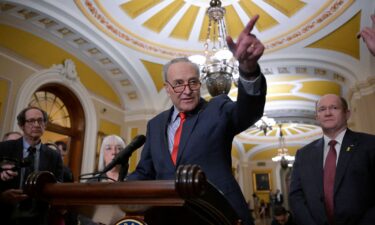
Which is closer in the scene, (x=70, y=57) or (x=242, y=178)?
(x=70, y=57)

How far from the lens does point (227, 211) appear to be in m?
0.72

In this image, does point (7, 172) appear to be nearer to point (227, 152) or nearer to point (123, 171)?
point (123, 171)

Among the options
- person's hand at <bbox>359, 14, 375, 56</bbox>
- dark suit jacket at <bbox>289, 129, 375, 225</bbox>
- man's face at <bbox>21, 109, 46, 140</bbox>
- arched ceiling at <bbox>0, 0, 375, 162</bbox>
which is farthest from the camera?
arched ceiling at <bbox>0, 0, 375, 162</bbox>

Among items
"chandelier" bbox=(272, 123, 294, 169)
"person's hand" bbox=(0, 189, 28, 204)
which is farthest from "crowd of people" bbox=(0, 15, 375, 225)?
"chandelier" bbox=(272, 123, 294, 169)

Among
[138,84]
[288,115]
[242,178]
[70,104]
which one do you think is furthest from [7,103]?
[242,178]

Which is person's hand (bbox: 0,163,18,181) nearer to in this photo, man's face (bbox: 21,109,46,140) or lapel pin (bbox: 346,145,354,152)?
man's face (bbox: 21,109,46,140)

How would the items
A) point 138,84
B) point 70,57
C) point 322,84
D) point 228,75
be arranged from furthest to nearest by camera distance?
1. point 322,84
2. point 138,84
3. point 70,57
4. point 228,75

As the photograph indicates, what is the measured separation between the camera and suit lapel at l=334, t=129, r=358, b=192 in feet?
5.49

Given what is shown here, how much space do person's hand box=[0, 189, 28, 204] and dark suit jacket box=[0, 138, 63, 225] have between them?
0.35 ft

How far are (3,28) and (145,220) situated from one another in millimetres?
5365

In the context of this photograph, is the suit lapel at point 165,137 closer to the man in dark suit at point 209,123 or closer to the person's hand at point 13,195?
the man in dark suit at point 209,123

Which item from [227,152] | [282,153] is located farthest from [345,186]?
[282,153]

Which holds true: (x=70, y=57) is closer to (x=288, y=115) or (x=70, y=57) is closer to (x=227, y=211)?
(x=227, y=211)

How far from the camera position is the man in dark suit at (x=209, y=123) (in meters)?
0.90
